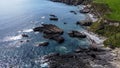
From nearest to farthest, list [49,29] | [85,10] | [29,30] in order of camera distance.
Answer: [49,29] → [29,30] → [85,10]

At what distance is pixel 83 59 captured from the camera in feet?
291

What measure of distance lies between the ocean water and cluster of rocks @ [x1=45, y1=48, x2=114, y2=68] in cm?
427

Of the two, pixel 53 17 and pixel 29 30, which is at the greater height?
pixel 53 17

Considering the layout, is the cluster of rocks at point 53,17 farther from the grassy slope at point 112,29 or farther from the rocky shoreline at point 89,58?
the rocky shoreline at point 89,58

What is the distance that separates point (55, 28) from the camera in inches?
4540

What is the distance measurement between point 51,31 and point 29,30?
504 inches

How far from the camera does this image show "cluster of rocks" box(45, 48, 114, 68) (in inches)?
3310

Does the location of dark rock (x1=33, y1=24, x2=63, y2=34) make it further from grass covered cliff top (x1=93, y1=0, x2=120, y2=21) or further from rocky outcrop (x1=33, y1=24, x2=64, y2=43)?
grass covered cliff top (x1=93, y1=0, x2=120, y2=21)

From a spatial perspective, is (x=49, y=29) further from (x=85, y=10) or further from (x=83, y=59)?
(x=85, y=10)

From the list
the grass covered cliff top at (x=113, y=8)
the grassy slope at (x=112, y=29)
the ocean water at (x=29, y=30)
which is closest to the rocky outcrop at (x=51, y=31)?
the ocean water at (x=29, y=30)

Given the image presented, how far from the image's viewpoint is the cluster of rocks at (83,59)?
276 ft

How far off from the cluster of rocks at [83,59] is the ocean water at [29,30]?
427 centimetres

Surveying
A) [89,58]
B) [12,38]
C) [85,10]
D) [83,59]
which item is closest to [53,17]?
[85,10]

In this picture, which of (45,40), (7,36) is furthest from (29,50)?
(7,36)
